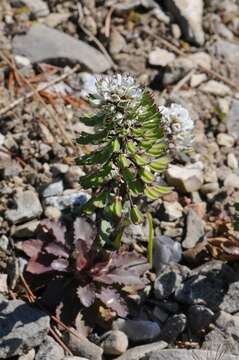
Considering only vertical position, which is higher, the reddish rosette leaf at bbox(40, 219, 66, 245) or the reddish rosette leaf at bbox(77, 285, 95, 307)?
the reddish rosette leaf at bbox(40, 219, 66, 245)

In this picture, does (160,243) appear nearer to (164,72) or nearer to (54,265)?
(54,265)

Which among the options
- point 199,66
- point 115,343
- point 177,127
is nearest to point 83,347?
point 115,343

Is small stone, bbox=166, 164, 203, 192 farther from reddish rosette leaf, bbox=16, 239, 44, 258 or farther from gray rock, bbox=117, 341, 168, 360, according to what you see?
gray rock, bbox=117, 341, 168, 360

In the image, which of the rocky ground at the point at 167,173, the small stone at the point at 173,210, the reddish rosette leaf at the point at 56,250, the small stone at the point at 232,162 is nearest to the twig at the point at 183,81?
the rocky ground at the point at 167,173

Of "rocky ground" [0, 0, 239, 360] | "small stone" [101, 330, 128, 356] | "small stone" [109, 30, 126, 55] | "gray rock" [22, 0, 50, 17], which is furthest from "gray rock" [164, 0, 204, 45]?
"small stone" [101, 330, 128, 356]

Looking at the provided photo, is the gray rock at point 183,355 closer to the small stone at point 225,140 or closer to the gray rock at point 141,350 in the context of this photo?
the gray rock at point 141,350

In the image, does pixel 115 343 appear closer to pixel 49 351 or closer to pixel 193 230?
pixel 49 351
